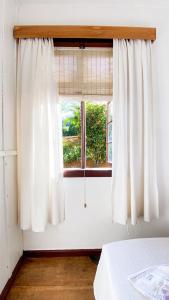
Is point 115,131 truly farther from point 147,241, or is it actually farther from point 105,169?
point 147,241

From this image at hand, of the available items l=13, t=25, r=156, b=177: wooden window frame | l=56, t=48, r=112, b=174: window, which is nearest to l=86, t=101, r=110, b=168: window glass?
l=56, t=48, r=112, b=174: window

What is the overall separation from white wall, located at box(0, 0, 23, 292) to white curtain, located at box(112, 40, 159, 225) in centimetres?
102

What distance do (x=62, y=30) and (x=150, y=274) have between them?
7.26ft

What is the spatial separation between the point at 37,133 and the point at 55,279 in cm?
140

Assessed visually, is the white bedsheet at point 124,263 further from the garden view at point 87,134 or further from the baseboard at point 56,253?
the garden view at point 87,134

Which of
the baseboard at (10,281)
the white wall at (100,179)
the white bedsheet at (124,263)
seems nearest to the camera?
the white bedsheet at (124,263)

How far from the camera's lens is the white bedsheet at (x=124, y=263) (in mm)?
1188

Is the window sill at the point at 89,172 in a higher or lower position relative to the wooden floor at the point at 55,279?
higher

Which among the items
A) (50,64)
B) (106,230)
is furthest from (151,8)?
(106,230)

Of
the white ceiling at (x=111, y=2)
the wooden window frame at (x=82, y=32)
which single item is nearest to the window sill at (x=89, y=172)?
the wooden window frame at (x=82, y=32)

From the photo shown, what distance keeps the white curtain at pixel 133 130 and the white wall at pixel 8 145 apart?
102cm

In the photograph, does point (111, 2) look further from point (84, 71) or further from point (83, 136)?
point (83, 136)

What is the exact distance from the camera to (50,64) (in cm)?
222

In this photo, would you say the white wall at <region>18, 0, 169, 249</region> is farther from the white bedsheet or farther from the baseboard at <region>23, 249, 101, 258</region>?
the white bedsheet
